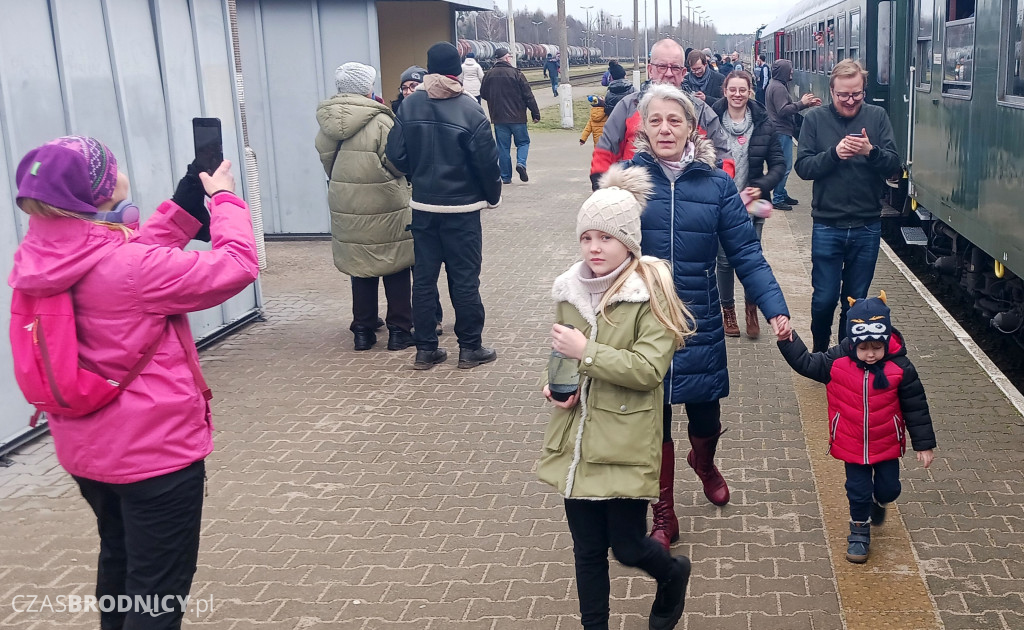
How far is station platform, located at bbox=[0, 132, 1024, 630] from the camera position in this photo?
4094 millimetres

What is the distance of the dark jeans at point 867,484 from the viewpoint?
4344 millimetres

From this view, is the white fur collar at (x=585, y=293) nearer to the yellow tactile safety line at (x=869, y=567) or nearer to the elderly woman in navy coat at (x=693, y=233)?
the elderly woman in navy coat at (x=693, y=233)

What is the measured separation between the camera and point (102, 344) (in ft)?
10.1

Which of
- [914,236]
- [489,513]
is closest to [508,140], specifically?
[914,236]

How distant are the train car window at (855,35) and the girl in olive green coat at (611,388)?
478 inches

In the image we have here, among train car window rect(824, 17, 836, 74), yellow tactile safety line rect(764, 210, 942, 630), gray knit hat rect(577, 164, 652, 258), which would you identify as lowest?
yellow tactile safety line rect(764, 210, 942, 630)

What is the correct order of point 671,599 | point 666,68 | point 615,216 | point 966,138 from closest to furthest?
point 615,216 → point 671,599 → point 666,68 → point 966,138

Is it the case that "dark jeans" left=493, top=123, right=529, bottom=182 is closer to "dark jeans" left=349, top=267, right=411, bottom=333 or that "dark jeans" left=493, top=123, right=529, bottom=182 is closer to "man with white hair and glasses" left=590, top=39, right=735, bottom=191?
"dark jeans" left=349, top=267, right=411, bottom=333

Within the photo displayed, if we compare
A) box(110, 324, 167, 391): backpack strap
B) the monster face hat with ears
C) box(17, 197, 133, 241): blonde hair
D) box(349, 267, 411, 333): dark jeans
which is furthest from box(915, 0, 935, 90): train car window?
box(17, 197, 133, 241): blonde hair

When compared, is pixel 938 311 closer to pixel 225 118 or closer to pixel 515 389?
pixel 515 389

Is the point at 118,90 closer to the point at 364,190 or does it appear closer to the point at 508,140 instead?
the point at 364,190

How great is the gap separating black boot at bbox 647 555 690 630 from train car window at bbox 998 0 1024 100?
4.20m

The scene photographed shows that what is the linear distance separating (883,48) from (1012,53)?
7.51m

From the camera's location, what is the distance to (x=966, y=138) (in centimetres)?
781
